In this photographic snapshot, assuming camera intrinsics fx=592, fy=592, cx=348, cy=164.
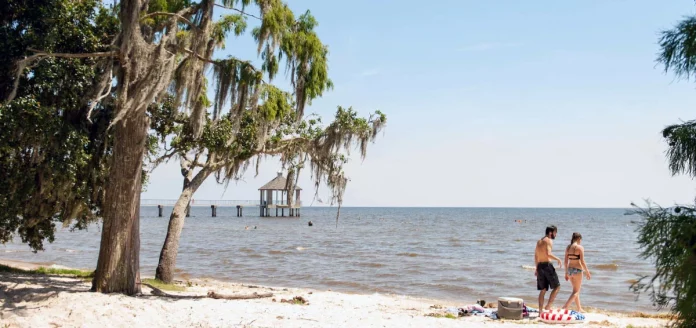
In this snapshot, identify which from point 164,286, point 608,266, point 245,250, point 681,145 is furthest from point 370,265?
point 681,145

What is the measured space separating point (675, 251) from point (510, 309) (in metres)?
6.47

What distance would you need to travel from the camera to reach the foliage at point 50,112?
8672 mm

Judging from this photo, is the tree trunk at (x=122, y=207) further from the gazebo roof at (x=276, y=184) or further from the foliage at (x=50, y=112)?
the gazebo roof at (x=276, y=184)

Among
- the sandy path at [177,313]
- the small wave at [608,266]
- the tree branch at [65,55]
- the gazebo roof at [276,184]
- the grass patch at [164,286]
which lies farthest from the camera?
the gazebo roof at [276,184]

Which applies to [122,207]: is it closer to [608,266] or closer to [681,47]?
[681,47]

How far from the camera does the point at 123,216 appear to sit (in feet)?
30.7

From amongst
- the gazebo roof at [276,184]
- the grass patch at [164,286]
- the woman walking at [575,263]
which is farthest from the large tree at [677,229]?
the gazebo roof at [276,184]

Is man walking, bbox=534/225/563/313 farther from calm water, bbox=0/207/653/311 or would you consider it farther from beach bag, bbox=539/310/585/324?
calm water, bbox=0/207/653/311

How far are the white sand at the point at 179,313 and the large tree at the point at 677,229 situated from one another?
5486mm

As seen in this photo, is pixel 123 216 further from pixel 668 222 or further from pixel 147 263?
pixel 147 263

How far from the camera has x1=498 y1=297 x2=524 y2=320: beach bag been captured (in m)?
9.72

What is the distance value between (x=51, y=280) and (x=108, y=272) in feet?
9.20

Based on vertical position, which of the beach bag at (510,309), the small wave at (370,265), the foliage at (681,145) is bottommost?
the small wave at (370,265)

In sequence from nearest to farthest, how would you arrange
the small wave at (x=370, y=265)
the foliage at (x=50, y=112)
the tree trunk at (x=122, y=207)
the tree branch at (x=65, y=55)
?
1. the tree branch at (x=65, y=55)
2. the foliage at (x=50, y=112)
3. the tree trunk at (x=122, y=207)
4. the small wave at (x=370, y=265)
